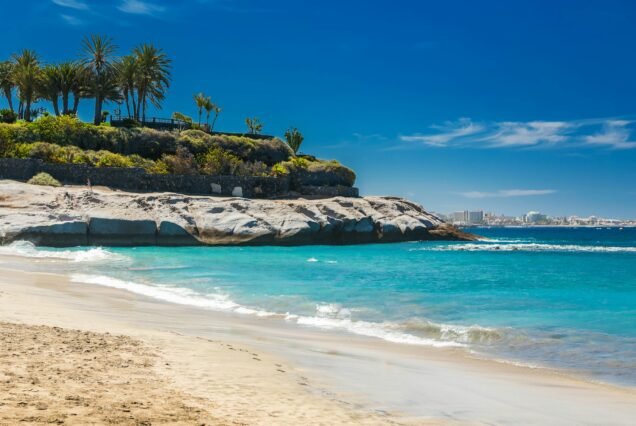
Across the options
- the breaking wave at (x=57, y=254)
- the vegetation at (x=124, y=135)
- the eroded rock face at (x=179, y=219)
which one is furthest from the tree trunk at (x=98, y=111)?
the breaking wave at (x=57, y=254)

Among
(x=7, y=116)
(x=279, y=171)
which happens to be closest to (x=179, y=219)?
(x=279, y=171)

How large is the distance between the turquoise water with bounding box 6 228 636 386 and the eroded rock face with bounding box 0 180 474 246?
6.48 metres

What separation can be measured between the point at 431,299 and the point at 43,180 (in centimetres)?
3752

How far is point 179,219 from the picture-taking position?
1673 inches

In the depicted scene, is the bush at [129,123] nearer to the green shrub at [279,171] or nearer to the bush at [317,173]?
the green shrub at [279,171]

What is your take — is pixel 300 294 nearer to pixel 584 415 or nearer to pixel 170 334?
pixel 170 334

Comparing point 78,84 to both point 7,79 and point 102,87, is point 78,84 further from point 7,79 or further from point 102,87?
point 7,79

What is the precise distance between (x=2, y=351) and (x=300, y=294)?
1164 cm

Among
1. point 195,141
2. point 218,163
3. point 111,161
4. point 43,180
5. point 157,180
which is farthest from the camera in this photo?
point 195,141

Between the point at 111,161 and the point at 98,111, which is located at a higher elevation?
the point at 98,111

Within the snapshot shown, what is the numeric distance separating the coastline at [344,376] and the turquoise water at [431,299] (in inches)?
47.6

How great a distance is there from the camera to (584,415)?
6484mm

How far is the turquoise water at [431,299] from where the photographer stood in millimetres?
11219

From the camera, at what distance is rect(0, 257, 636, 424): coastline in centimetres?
616
